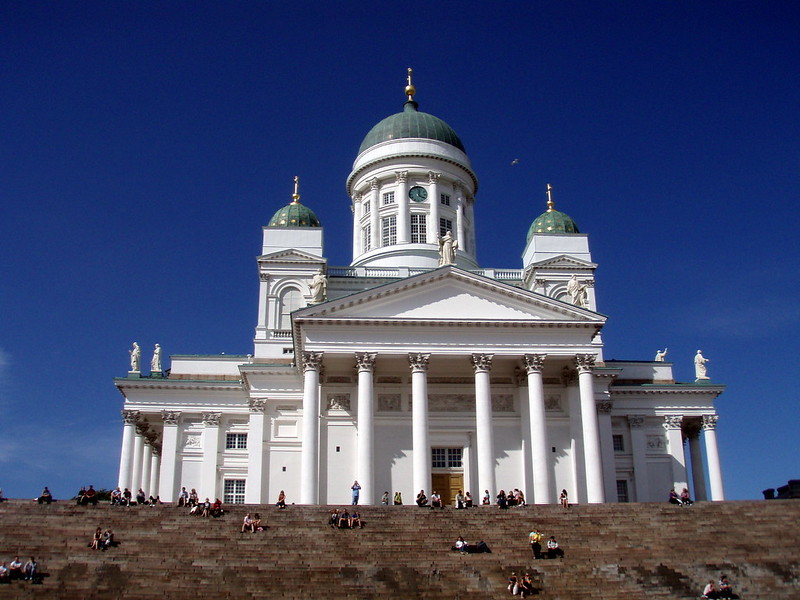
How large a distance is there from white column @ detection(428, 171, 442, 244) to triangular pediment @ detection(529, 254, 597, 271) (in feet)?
21.7

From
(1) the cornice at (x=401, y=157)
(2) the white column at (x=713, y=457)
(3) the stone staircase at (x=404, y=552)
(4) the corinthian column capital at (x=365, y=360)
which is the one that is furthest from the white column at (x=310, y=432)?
(2) the white column at (x=713, y=457)

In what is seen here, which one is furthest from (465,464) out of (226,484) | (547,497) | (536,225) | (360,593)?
(536,225)

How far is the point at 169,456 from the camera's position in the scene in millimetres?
47062

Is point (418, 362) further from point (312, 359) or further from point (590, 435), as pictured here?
point (590, 435)

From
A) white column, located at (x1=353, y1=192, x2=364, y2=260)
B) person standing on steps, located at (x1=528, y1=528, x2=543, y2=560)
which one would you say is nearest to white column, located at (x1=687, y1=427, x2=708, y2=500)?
white column, located at (x1=353, y1=192, x2=364, y2=260)

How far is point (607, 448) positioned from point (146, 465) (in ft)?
84.3

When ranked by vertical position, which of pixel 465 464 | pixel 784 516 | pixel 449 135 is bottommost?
pixel 784 516

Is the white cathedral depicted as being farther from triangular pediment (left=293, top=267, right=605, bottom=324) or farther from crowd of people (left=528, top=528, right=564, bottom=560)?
crowd of people (left=528, top=528, right=564, bottom=560)

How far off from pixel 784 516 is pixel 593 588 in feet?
31.7

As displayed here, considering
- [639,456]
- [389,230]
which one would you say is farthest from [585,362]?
[389,230]

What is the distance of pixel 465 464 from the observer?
1602 inches

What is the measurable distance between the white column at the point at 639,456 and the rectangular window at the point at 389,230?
17901 millimetres

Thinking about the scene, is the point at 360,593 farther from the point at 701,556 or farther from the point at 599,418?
the point at 599,418

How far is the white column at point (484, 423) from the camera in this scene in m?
37.2
